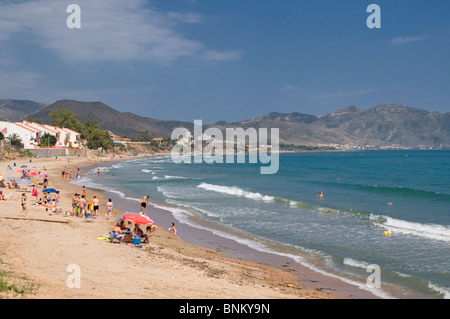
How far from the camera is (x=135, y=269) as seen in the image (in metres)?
11.5

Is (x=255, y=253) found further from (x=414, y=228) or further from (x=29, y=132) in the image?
(x=29, y=132)

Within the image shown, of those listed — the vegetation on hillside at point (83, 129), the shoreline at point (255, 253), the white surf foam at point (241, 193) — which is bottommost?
the shoreline at point (255, 253)

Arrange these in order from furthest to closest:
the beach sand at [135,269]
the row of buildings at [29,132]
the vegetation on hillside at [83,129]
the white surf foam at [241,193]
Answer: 1. the vegetation on hillside at [83,129]
2. the row of buildings at [29,132]
3. the white surf foam at [241,193]
4. the beach sand at [135,269]

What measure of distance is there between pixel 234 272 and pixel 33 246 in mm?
6640

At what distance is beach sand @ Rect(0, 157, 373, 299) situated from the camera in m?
8.96

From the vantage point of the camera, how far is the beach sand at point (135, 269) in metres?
8.96

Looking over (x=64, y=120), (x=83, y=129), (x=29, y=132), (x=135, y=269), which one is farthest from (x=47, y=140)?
(x=135, y=269)

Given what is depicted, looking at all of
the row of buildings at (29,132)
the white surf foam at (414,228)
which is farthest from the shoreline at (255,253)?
the row of buildings at (29,132)

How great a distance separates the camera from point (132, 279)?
1024cm

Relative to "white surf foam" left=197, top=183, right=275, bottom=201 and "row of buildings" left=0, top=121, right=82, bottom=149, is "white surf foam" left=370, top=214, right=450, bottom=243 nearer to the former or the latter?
"white surf foam" left=197, top=183, right=275, bottom=201

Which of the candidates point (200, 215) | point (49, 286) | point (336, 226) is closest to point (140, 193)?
point (200, 215)

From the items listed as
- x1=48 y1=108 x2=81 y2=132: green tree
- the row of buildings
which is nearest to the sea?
the row of buildings

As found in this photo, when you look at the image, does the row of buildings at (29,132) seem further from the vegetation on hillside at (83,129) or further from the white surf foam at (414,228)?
the white surf foam at (414,228)
